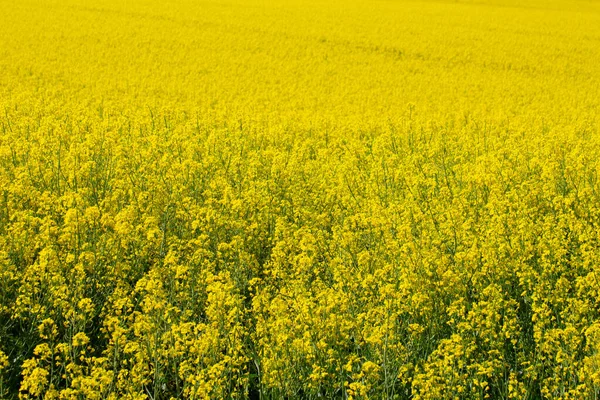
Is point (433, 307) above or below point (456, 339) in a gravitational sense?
below

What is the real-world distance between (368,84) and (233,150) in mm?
6768

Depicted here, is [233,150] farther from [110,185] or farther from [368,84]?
[368,84]

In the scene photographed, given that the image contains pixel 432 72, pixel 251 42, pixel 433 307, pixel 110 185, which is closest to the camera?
pixel 433 307

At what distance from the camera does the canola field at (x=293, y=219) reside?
384cm

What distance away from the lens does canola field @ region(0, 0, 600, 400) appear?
3840mm

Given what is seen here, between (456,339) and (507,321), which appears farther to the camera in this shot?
(507,321)

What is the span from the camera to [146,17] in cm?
2031

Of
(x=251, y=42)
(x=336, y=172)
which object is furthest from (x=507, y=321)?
(x=251, y=42)

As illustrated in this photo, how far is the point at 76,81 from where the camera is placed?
13.5 m

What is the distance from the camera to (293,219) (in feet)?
20.6

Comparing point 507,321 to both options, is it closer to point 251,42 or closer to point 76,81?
point 76,81

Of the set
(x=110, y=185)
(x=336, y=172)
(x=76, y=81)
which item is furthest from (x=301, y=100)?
(x=110, y=185)

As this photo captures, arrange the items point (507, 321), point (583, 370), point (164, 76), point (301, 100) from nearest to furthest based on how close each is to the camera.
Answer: point (583, 370) → point (507, 321) → point (301, 100) → point (164, 76)

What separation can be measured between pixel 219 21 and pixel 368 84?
7.18 meters
